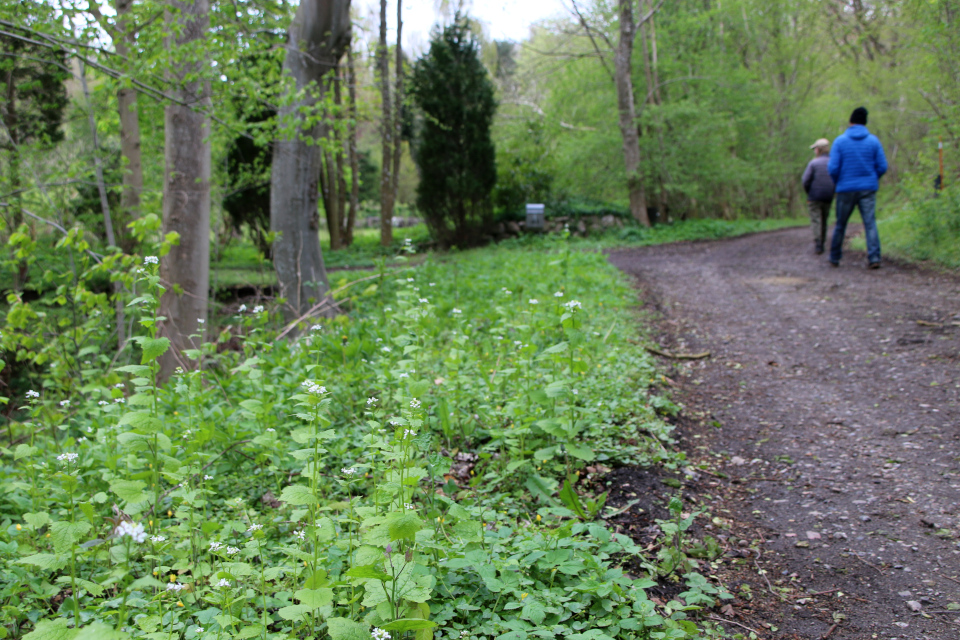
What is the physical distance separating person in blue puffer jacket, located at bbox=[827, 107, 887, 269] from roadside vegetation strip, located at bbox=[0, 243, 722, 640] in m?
5.31

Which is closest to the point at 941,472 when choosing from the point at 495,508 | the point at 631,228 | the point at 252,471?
the point at 495,508

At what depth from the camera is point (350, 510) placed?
2.32m

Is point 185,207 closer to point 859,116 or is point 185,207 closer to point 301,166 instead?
point 301,166

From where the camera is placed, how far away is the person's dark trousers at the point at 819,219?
30.5 ft

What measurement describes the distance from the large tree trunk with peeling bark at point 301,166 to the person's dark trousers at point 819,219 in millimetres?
7365

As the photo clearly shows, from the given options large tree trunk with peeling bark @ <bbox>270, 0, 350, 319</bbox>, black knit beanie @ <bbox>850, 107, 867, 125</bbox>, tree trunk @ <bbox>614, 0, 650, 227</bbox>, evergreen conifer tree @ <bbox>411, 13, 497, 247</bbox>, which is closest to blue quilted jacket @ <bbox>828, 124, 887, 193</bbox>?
black knit beanie @ <bbox>850, 107, 867, 125</bbox>

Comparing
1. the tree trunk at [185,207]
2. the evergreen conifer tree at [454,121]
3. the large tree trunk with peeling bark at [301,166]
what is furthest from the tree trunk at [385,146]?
the tree trunk at [185,207]

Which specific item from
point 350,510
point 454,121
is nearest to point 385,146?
point 454,121

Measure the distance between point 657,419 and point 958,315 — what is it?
11.7 ft

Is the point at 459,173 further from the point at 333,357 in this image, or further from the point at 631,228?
the point at 333,357

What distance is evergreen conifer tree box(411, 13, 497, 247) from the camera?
49.4ft

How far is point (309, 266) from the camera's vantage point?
23.8ft

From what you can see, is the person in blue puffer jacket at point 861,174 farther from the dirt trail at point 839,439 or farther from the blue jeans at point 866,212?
the dirt trail at point 839,439

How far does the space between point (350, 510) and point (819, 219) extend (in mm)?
9773
